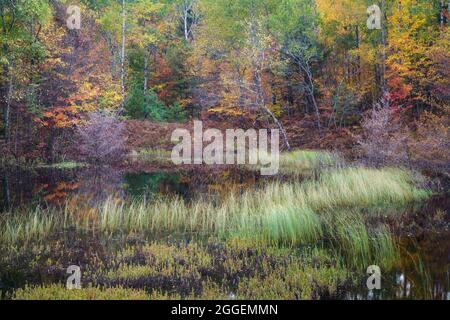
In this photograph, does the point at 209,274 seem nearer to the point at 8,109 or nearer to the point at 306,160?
the point at 306,160

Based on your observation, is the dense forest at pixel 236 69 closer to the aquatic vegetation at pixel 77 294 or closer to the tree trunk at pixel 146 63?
the tree trunk at pixel 146 63

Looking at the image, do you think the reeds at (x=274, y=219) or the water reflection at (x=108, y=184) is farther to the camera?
the water reflection at (x=108, y=184)

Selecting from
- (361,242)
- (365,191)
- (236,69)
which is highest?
(236,69)

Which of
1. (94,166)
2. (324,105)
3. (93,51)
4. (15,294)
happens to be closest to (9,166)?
(94,166)

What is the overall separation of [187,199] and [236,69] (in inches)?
718

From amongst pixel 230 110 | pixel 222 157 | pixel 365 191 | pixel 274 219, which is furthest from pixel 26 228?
pixel 230 110

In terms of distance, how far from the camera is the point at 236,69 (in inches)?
1063

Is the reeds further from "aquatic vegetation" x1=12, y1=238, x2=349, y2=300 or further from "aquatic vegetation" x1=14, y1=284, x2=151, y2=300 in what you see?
"aquatic vegetation" x1=14, y1=284, x2=151, y2=300

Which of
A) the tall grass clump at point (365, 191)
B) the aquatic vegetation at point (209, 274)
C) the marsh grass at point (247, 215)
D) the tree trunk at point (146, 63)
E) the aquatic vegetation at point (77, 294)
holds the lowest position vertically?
the aquatic vegetation at point (77, 294)

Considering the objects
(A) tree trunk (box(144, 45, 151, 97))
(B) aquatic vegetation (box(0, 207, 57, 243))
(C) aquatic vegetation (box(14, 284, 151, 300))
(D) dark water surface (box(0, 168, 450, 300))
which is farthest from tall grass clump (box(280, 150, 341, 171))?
(A) tree trunk (box(144, 45, 151, 97))

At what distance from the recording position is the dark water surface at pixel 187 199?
16.2ft

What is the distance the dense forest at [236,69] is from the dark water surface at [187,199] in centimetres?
465

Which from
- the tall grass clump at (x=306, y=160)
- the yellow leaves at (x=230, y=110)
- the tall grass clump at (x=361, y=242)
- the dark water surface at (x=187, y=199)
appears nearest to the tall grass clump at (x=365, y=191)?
the dark water surface at (x=187, y=199)

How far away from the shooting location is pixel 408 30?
2000cm
